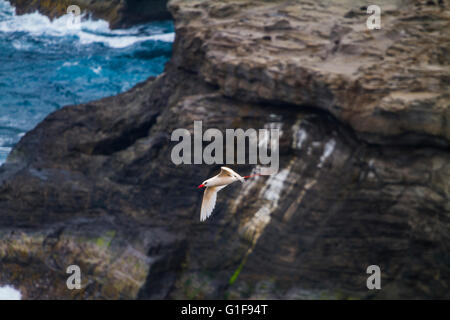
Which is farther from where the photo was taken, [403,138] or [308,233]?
[308,233]

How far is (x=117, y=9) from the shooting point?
76.5 feet

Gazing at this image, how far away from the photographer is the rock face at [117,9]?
23.3 metres

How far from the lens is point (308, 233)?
959 cm

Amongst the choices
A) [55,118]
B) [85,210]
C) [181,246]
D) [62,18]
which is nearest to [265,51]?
[181,246]

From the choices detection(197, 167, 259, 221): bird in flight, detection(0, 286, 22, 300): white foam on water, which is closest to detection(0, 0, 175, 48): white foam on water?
detection(0, 286, 22, 300): white foam on water

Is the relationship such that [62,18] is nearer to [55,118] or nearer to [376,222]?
[55,118]

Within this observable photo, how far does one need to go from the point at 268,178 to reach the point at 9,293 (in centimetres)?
671

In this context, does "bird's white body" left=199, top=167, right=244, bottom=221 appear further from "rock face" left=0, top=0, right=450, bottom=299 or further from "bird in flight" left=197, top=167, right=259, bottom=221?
"rock face" left=0, top=0, right=450, bottom=299

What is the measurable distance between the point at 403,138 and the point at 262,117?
9.78 feet

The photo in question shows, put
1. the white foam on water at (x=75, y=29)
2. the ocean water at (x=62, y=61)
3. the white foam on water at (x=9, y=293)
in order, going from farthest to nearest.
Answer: the white foam on water at (x=75, y=29), the ocean water at (x=62, y=61), the white foam on water at (x=9, y=293)

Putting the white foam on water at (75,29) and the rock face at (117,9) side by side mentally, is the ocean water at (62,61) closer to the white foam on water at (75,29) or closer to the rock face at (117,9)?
→ the white foam on water at (75,29)

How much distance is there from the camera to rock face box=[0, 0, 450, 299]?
29.3ft

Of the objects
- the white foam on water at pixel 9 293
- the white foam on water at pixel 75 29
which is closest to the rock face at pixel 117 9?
the white foam on water at pixel 75 29

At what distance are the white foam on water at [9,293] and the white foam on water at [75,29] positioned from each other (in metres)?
14.3
